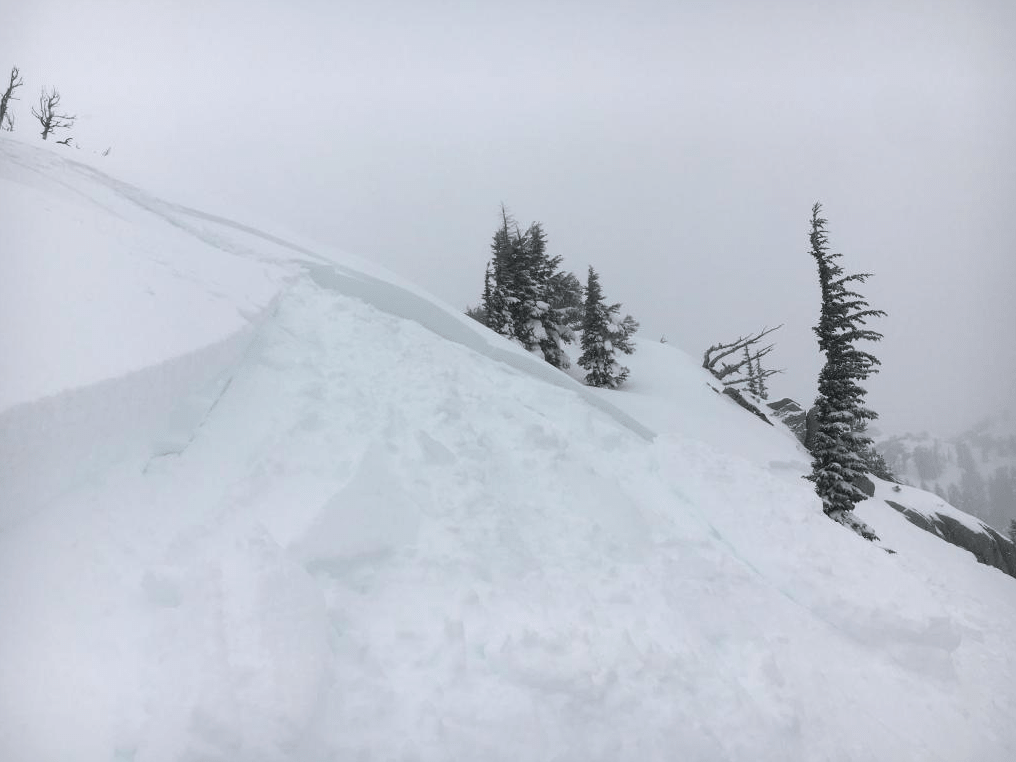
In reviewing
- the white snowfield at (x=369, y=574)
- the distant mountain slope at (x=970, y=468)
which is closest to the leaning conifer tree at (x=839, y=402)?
the white snowfield at (x=369, y=574)

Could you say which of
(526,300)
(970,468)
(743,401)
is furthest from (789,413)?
(970,468)

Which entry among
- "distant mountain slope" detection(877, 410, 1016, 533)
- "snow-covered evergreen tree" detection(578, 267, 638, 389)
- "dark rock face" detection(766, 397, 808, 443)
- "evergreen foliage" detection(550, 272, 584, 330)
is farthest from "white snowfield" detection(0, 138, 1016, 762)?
"distant mountain slope" detection(877, 410, 1016, 533)

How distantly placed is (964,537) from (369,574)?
30.7 metres

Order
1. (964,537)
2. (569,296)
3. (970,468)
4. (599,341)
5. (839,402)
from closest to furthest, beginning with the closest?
1. (839,402)
2. (964,537)
3. (599,341)
4. (569,296)
5. (970,468)

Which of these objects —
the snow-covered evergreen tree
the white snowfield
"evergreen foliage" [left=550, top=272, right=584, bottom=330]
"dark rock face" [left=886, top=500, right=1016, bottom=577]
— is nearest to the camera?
the white snowfield

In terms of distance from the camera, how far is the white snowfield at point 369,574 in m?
3.59

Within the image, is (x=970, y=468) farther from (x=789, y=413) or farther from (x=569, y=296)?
(x=569, y=296)

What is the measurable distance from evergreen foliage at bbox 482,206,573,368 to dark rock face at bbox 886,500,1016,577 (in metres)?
19.2

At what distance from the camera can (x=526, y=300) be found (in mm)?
26891

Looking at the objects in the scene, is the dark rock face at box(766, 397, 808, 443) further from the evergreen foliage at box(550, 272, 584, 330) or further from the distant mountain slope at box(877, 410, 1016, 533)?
the distant mountain slope at box(877, 410, 1016, 533)

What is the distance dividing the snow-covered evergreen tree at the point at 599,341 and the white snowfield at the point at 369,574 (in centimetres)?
1686

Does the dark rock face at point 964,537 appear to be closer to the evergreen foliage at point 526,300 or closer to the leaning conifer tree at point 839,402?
the leaning conifer tree at point 839,402

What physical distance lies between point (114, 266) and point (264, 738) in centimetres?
715

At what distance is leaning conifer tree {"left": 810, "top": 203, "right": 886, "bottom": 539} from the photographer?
15188 mm
